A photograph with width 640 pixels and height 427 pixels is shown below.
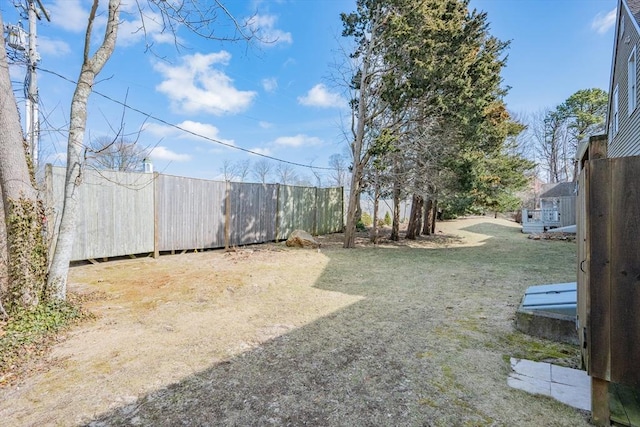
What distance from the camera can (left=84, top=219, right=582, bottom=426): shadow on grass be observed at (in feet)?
6.03

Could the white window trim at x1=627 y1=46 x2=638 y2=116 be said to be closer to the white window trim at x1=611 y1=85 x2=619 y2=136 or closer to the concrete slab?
the white window trim at x1=611 y1=85 x2=619 y2=136

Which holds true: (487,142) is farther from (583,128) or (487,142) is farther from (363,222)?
(583,128)

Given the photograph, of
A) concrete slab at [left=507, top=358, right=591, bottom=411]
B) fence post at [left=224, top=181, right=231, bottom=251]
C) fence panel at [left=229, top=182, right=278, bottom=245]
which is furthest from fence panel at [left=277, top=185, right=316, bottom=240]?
concrete slab at [left=507, top=358, right=591, bottom=411]

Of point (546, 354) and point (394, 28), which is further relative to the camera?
point (394, 28)

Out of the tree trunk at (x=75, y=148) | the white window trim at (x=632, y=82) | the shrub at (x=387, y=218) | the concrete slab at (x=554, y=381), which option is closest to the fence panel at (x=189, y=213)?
the tree trunk at (x=75, y=148)

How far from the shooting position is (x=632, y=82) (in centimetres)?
619

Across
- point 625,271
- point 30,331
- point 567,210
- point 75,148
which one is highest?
point 75,148

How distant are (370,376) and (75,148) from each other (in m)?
3.98

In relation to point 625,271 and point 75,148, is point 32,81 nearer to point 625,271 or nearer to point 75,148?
point 75,148

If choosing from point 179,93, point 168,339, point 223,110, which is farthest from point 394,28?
point 168,339

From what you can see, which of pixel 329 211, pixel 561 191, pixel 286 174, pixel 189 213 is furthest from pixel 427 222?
pixel 286 174

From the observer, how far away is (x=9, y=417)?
1836mm

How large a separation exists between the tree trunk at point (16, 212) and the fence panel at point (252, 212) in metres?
5.49

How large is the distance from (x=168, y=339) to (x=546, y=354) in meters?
3.48
